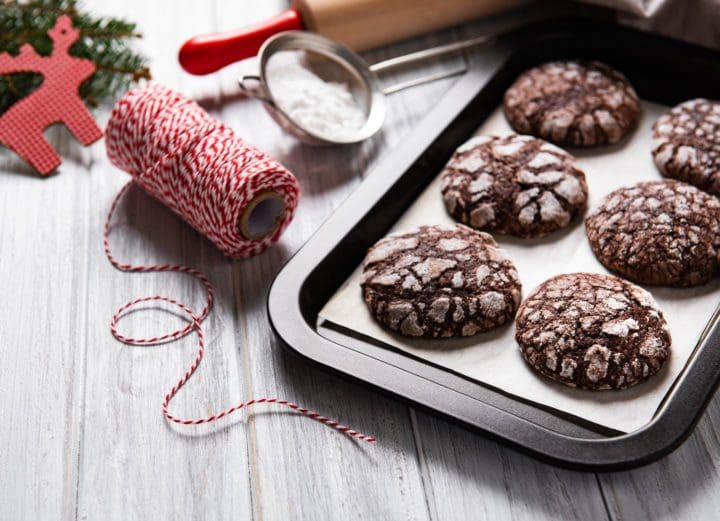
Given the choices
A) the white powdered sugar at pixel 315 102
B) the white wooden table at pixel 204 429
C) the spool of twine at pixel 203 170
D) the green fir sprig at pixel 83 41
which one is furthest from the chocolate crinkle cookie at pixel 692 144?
the green fir sprig at pixel 83 41

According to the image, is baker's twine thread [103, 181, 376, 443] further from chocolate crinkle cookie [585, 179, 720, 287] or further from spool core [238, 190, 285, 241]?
chocolate crinkle cookie [585, 179, 720, 287]

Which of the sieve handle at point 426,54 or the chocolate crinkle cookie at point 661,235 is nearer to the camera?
the chocolate crinkle cookie at point 661,235

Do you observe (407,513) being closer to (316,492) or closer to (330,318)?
(316,492)

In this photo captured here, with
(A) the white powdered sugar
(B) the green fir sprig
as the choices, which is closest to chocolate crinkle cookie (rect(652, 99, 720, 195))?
(A) the white powdered sugar

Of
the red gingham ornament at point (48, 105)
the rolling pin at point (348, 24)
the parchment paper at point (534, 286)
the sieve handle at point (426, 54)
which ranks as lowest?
the parchment paper at point (534, 286)

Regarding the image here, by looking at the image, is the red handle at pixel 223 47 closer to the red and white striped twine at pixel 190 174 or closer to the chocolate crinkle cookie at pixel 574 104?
the red and white striped twine at pixel 190 174

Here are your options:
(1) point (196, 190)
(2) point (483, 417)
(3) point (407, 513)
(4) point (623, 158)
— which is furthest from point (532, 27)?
(3) point (407, 513)
